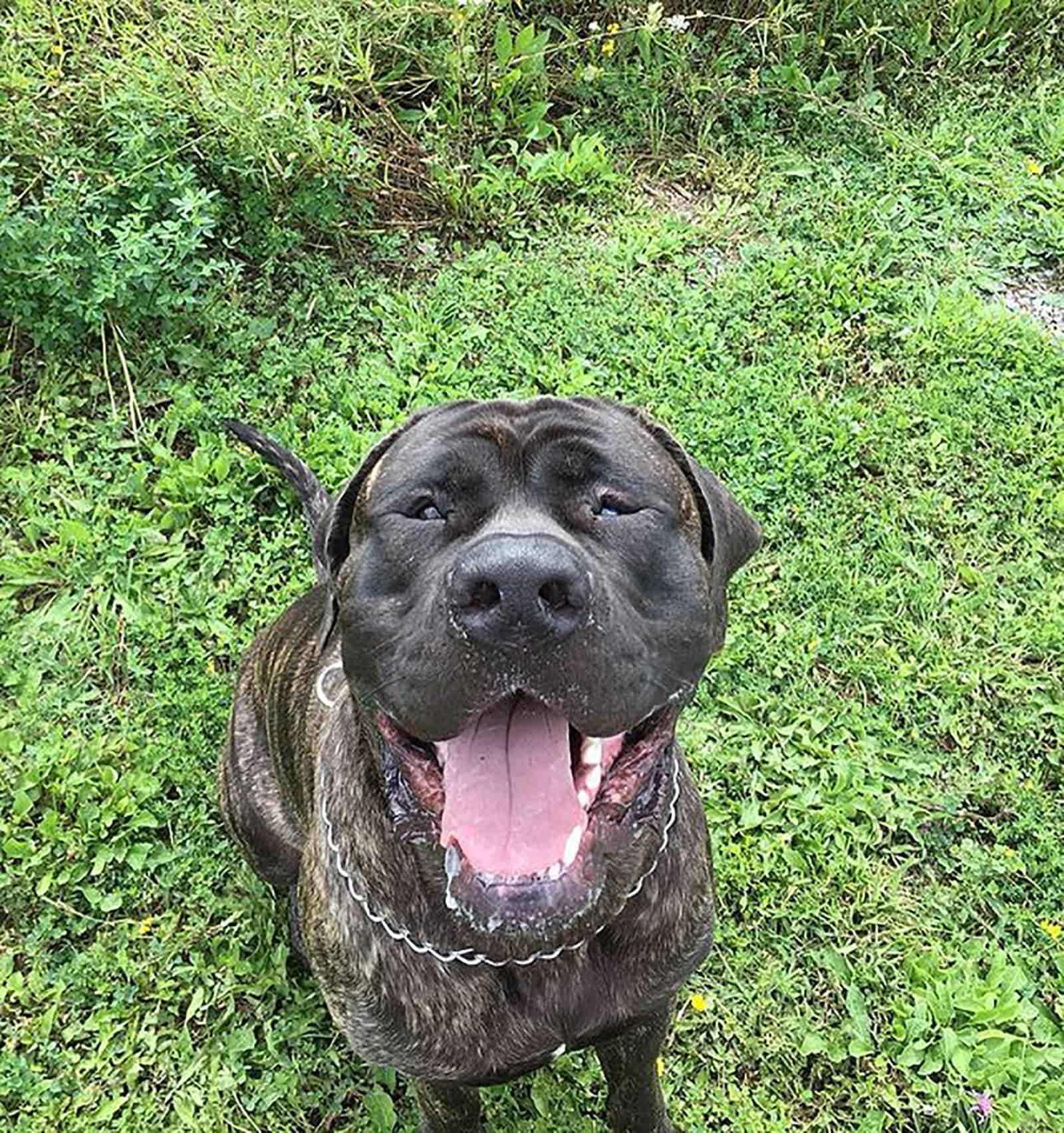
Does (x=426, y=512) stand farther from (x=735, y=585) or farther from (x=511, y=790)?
(x=735, y=585)

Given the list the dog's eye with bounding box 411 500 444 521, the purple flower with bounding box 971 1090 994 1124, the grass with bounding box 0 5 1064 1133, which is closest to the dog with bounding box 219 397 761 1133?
the dog's eye with bounding box 411 500 444 521

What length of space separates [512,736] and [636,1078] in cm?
119

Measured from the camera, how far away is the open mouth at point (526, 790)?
6.71 ft

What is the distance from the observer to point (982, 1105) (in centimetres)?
308

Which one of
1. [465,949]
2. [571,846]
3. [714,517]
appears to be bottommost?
[465,949]

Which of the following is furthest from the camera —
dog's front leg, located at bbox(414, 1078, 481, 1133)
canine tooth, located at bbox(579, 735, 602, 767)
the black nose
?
dog's front leg, located at bbox(414, 1078, 481, 1133)

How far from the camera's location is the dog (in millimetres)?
1896

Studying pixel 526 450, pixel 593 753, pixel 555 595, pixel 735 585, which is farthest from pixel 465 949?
pixel 735 585

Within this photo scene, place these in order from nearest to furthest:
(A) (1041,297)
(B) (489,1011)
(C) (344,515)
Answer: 1. (B) (489,1011)
2. (C) (344,515)
3. (A) (1041,297)

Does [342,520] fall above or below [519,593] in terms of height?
below

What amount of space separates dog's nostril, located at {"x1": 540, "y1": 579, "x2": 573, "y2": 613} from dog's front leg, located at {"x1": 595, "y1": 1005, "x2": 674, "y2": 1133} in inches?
46.3

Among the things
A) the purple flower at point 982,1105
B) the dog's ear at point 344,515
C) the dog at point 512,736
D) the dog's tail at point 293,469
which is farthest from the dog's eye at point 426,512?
the purple flower at point 982,1105

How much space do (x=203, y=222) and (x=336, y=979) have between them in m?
2.95

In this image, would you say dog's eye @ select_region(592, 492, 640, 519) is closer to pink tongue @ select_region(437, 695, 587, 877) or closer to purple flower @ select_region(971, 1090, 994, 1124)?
pink tongue @ select_region(437, 695, 587, 877)
